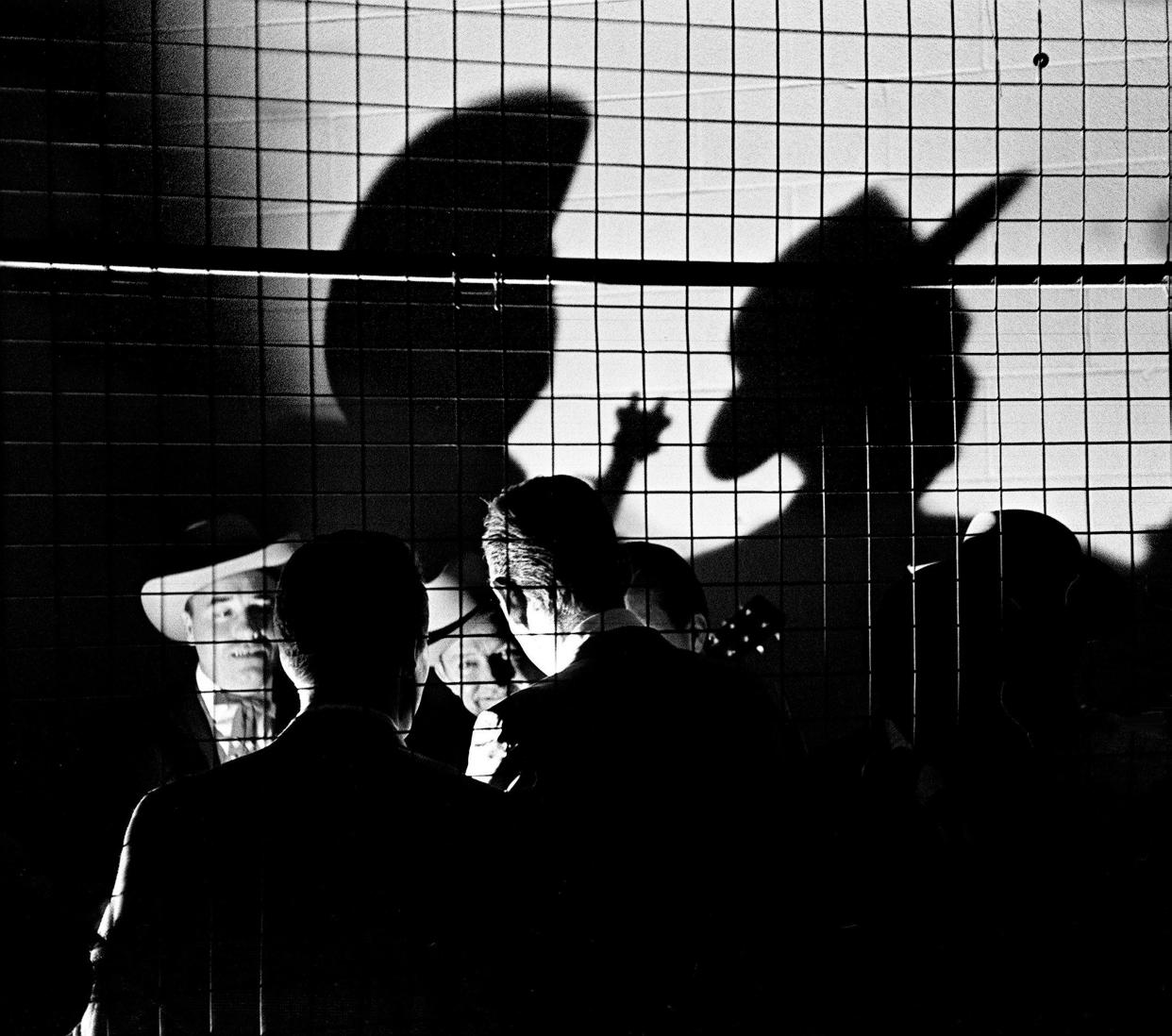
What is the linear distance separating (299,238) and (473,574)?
2.25 ft

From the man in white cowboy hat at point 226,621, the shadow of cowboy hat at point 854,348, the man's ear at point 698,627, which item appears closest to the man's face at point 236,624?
the man in white cowboy hat at point 226,621

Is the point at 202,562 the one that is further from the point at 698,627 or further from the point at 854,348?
the point at 854,348

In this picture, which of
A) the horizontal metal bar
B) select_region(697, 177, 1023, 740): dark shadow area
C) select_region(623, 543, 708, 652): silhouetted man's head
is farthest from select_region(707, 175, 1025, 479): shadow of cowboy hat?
the horizontal metal bar

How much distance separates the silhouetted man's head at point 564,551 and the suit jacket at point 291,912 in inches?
12.7

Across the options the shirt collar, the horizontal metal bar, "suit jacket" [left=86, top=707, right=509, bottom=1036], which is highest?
the horizontal metal bar

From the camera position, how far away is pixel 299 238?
168 cm

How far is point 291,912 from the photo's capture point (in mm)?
839

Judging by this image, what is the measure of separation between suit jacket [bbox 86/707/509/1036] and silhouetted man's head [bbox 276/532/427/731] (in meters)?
0.11

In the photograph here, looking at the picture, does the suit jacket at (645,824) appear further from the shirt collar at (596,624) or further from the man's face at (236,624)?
the man's face at (236,624)

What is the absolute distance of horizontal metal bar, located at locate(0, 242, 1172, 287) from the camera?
31.3 inches

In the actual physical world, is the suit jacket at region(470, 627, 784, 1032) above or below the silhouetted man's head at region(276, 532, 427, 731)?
below

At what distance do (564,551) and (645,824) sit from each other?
33cm

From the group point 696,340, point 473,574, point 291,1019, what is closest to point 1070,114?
point 696,340

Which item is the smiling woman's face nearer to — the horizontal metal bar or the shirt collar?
the shirt collar
